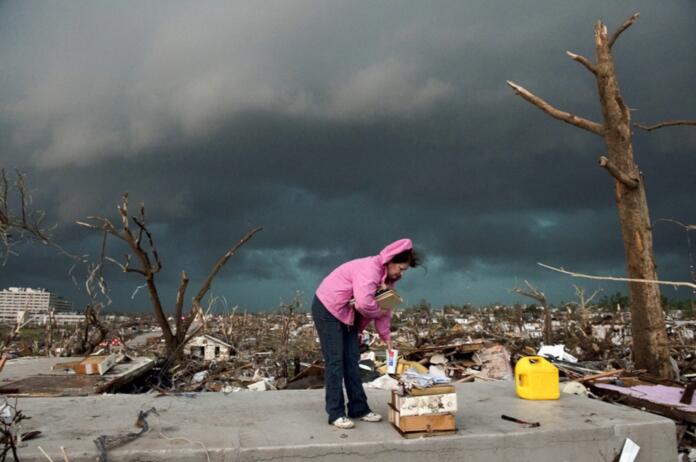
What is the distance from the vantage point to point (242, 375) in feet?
33.0

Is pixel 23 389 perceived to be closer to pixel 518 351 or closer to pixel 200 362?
pixel 200 362

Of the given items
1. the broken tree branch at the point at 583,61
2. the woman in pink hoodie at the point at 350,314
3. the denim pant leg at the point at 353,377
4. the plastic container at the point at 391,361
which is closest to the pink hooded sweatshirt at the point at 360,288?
the woman in pink hoodie at the point at 350,314

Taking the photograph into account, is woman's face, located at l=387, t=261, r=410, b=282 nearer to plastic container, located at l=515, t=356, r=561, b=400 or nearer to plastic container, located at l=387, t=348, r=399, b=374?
plastic container, located at l=387, t=348, r=399, b=374

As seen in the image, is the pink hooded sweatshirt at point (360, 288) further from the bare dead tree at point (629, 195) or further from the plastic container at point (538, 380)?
the bare dead tree at point (629, 195)

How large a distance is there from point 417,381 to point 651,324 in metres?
5.78

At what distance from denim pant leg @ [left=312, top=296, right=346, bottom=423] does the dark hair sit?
781mm

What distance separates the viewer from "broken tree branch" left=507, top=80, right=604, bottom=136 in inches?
375

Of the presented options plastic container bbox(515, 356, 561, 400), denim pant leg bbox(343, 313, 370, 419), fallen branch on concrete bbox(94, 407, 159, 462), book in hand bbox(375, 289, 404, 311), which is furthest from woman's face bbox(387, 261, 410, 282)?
fallen branch on concrete bbox(94, 407, 159, 462)

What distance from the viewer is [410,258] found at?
4.78 meters

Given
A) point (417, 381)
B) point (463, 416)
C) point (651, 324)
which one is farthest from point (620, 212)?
point (417, 381)

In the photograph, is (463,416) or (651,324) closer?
(463,416)

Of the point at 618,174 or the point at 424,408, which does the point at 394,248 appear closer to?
the point at 424,408

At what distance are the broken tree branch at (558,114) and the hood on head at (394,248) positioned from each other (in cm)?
623

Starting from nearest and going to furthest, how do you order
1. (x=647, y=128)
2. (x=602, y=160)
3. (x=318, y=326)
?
(x=318, y=326) → (x=602, y=160) → (x=647, y=128)
